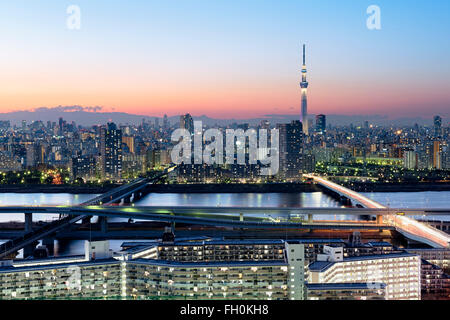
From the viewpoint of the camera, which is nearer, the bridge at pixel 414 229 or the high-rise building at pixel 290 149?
the bridge at pixel 414 229

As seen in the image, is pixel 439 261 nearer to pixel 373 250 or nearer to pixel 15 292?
pixel 373 250

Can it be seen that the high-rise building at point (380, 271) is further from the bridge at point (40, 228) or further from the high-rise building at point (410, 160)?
the high-rise building at point (410, 160)

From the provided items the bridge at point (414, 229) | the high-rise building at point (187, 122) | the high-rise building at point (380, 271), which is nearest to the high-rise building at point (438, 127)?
the high-rise building at point (187, 122)

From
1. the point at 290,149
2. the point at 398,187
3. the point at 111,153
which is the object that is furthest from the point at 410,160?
the point at 111,153

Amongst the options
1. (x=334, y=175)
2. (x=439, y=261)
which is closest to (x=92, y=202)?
(x=439, y=261)

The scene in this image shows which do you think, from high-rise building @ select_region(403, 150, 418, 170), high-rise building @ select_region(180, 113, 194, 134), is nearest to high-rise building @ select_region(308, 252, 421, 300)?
high-rise building @ select_region(403, 150, 418, 170)
